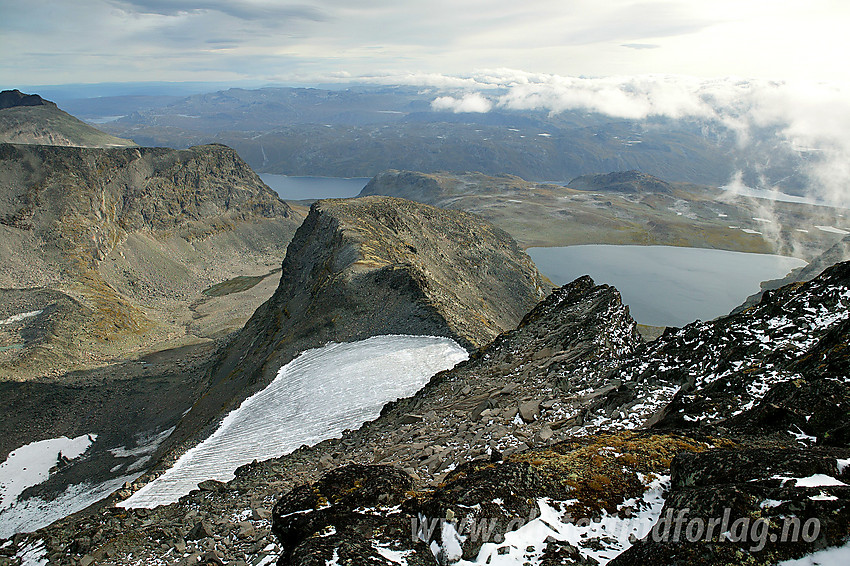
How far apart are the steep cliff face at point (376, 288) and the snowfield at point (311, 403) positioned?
2.35 meters

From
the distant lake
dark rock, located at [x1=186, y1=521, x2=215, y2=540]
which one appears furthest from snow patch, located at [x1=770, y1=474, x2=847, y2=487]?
the distant lake

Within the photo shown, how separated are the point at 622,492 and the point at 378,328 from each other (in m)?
26.1

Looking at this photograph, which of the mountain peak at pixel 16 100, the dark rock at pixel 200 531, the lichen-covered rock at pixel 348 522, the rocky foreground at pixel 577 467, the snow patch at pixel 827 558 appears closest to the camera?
the snow patch at pixel 827 558

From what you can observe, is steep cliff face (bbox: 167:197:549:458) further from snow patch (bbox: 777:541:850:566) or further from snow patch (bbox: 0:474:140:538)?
snow patch (bbox: 777:541:850:566)

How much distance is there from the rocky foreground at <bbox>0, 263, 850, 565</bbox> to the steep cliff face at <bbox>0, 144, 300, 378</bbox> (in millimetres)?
57310

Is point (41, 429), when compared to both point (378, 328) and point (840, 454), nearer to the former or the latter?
point (378, 328)

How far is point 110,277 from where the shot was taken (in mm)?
96500

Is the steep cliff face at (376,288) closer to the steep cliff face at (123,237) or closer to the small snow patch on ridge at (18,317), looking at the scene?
the steep cliff face at (123,237)

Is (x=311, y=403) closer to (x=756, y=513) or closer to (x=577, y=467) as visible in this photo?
(x=577, y=467)

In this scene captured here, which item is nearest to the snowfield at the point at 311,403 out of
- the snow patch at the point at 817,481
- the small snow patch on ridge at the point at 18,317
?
the snow patch at the point at 817,481

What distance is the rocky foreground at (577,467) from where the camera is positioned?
6910 mm

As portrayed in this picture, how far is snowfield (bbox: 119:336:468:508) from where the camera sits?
2094cm

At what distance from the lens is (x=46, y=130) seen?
154m

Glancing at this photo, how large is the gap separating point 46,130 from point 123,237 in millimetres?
78994
